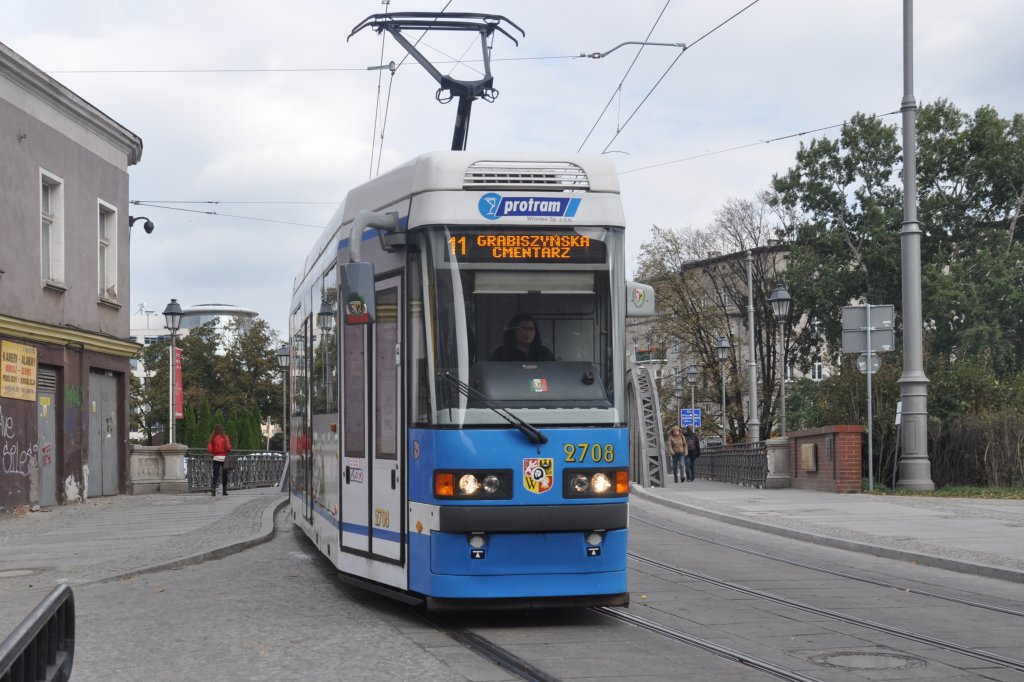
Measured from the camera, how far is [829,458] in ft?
82.1

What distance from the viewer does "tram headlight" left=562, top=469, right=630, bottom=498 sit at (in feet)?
28.3

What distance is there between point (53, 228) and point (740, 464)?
1762 cm

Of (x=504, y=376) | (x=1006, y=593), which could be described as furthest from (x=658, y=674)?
(x=1006, y=593)

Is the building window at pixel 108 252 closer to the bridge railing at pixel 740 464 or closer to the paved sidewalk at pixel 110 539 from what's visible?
the paved sidewalk at pixel 110 539

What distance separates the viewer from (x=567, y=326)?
8.81m

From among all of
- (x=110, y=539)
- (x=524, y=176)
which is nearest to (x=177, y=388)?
(x=110, y=539)

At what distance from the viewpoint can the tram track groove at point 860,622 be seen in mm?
7484

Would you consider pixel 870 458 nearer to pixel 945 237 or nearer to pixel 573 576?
pixel 573 576

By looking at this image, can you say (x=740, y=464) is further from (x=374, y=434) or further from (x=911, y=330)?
(x=374, y=434)

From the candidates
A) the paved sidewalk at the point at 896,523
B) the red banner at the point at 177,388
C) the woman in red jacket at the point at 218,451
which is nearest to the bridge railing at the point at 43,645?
the paved sidewalk at the point at 896,523

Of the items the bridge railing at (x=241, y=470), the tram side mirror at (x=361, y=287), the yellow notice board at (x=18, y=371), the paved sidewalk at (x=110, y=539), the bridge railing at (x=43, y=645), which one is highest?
the tram side mirror at (x=361, y=287)

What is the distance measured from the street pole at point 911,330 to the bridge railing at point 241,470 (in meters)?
17.3

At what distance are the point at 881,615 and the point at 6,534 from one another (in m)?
13.5

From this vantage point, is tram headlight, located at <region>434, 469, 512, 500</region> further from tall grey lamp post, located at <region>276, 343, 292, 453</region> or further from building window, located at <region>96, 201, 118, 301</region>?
building window, located at <region>96, 201, 118, 301</region>
